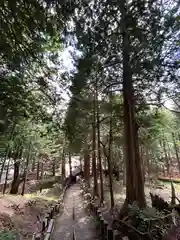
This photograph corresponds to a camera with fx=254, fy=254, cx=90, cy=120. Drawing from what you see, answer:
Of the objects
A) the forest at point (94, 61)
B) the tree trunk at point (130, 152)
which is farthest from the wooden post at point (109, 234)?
the tree trunk at point (130, 152)

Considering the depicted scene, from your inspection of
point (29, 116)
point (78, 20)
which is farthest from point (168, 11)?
point (29, 116)

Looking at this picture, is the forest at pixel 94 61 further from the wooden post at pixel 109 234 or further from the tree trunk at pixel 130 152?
the wooden post at pixel 109 234

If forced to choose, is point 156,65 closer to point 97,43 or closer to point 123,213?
point 97,43

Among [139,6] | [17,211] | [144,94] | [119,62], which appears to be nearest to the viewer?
[139,6]

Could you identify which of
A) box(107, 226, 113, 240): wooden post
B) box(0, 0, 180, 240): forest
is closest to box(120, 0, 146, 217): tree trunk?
box(0, 0, 180, 240): forest

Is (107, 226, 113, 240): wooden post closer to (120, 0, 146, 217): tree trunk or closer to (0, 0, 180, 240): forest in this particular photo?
(0, 0, 180, 240): forest

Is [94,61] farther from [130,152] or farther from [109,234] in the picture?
[109,234]

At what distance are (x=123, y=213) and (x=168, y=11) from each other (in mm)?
7583

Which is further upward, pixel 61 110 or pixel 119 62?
pixel 119 62

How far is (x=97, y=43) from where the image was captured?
30.7 ft

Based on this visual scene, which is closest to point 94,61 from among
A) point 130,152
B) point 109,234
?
point 130,152

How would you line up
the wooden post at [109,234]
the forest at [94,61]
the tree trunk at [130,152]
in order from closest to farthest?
the forest at [94,61] < the wooden post at [109,234] < the tree trunk at [130,152]

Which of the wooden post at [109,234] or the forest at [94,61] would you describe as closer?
the forest at [94,61]

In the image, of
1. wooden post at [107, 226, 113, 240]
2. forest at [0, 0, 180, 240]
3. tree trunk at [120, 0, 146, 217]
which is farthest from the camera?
tree trunk at [120, 0, 146, 217]
